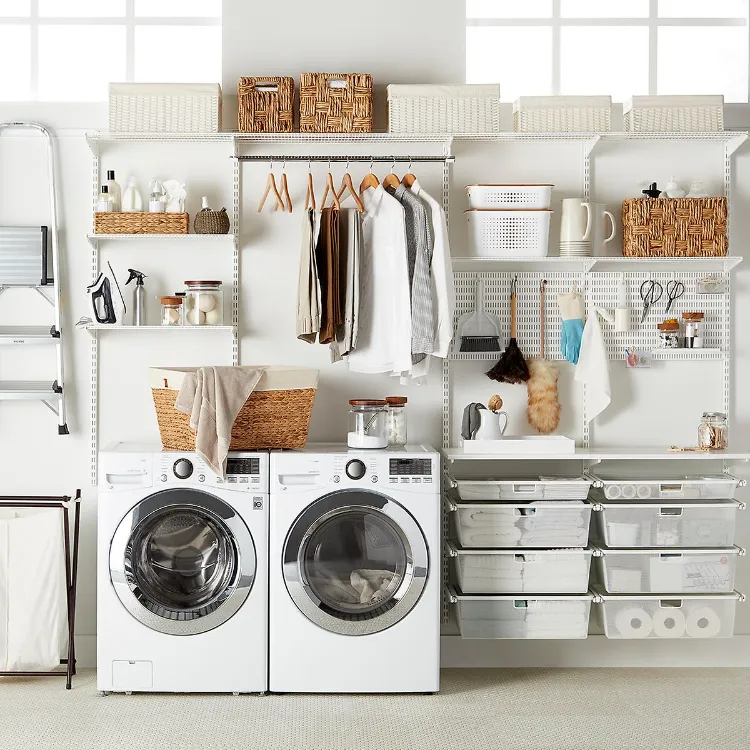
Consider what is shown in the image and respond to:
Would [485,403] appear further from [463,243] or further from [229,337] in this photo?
[229,337]

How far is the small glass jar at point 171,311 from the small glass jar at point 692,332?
7.10ft

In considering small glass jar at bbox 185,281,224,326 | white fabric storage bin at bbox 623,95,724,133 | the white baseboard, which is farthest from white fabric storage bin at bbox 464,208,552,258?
the white baseboard

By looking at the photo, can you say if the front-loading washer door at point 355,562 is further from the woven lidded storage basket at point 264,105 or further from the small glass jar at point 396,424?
the woven lidded storage basket at point 264,105

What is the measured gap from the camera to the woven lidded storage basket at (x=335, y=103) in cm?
351

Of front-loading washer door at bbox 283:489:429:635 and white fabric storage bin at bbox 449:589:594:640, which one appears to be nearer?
front-loading washer door at bbox 283:489:429:635

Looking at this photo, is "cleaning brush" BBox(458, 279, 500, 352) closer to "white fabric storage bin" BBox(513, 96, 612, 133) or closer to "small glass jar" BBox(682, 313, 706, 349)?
"white fabric storage bin" BBox(513, 96, 612, 133)

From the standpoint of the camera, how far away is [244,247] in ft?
12.0

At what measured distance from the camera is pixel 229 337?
144 inches

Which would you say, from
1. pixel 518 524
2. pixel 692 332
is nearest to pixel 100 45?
pixel 518 524

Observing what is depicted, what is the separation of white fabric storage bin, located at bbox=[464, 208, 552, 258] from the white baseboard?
5.49ft

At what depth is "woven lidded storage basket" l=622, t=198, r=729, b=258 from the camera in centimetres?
354

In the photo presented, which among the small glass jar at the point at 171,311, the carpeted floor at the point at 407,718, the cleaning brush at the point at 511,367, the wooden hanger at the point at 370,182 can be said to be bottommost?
the carpeted floor at the point at 407,718

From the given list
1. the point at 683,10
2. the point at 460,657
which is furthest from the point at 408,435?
the point at 683,10

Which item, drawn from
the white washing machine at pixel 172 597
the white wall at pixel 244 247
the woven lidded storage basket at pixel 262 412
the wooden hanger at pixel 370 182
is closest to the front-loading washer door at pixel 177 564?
the white washing machine at pixel 172 597
